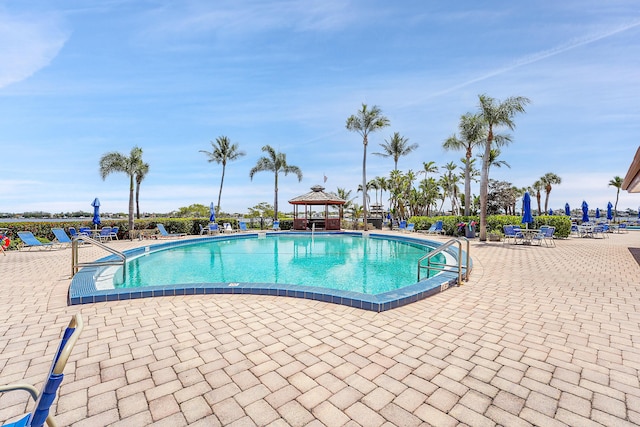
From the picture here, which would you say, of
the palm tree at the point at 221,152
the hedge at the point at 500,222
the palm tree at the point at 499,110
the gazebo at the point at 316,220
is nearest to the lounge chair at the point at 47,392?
the palm tree at the point at 499,110

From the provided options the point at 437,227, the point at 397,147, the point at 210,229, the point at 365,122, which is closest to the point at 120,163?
the point at 210,229

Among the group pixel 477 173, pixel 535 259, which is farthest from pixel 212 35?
pixel 477 173

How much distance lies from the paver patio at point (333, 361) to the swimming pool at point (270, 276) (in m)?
0.23

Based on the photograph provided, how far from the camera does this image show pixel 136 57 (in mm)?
8953

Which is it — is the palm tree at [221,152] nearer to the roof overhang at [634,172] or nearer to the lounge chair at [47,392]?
the roof overhang at [634,172]

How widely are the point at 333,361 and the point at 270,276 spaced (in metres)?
4.99

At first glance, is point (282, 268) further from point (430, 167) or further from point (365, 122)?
point (430, 167)

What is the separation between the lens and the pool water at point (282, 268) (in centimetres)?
673

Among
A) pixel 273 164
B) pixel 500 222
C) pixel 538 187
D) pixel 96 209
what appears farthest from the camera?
pixel 538 187

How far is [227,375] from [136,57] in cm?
1038

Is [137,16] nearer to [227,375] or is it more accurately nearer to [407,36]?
[407,36]

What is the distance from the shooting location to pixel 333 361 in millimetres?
2578

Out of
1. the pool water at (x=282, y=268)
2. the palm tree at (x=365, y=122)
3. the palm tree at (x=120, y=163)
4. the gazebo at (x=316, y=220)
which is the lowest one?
the pool water at (x=282, y=268)

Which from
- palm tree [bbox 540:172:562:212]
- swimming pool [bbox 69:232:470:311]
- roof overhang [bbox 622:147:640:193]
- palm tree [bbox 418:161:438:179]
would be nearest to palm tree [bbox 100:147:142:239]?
swimming pool [bbox 69:232:470:311]
